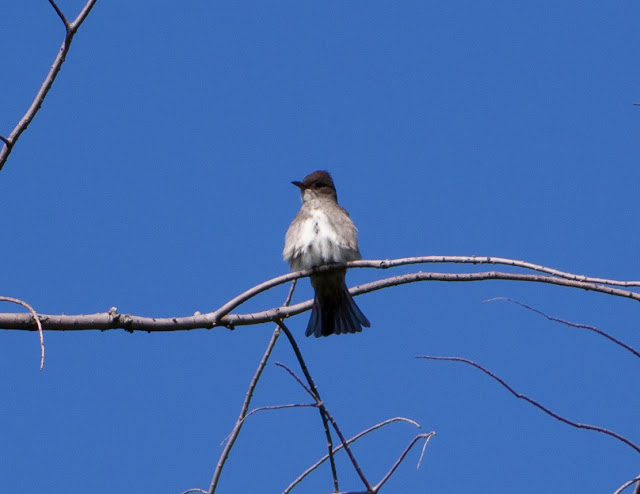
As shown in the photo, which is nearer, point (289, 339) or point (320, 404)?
point (320, 404)

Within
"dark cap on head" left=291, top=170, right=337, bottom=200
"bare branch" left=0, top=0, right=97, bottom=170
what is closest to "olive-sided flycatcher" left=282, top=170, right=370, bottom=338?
"dark cap on head" left=291, top=170, right=337, bottom=200

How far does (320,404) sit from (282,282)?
70cm

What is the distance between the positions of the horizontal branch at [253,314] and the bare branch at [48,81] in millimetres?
600

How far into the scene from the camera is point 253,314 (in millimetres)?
3594

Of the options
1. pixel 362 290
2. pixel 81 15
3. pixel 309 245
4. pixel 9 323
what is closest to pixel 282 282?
pixel 362 290

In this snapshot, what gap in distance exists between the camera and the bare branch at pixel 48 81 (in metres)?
3.05

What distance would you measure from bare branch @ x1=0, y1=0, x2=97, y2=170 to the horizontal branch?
60 cm

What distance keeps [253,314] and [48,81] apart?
1176 millimetres

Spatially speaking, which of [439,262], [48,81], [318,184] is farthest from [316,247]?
[48,81]

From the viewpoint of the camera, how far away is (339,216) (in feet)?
19.2

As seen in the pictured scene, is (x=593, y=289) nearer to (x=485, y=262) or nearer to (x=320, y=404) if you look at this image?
(x=485, y=262)

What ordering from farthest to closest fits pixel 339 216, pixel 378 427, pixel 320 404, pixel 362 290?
pixel 339 216
pixel 362 290
pixel 378 427
pixel 320 404

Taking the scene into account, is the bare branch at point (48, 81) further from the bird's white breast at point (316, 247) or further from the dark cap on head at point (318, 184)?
the dark cap on head at point (318, 184)

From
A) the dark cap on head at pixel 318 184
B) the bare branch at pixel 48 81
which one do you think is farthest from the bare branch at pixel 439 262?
the dark cap on head at pixel 318 184
